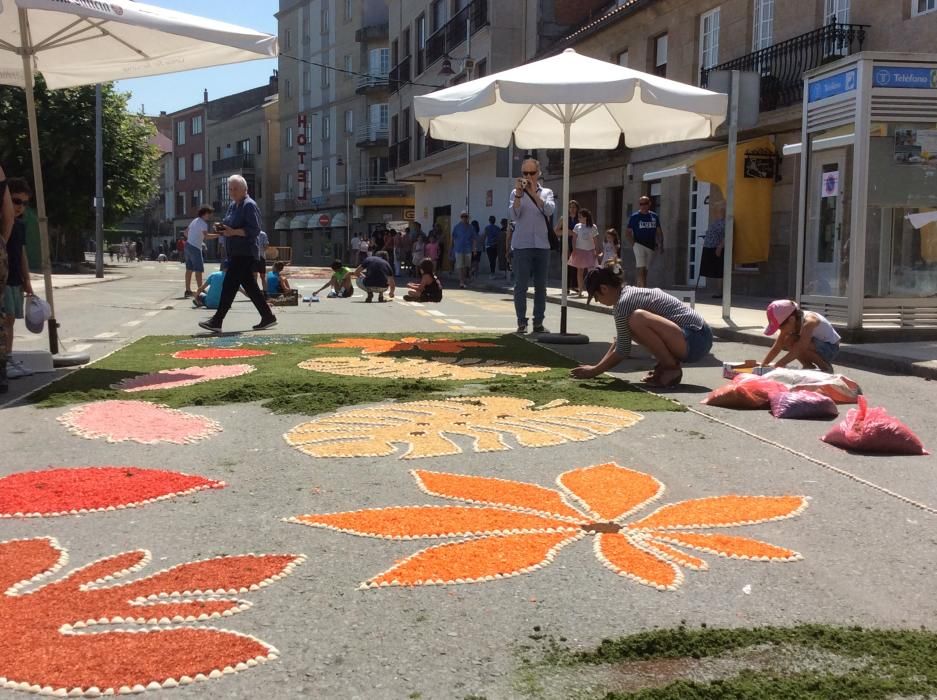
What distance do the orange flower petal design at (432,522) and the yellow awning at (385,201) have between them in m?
57.7

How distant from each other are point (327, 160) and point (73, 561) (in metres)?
65.6

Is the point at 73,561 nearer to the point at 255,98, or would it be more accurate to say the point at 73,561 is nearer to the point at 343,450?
the point at 343,450

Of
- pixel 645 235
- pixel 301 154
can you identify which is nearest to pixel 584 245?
pixel 645 235

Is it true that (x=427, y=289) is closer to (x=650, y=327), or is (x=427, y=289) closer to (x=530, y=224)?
(x=530, y=224)

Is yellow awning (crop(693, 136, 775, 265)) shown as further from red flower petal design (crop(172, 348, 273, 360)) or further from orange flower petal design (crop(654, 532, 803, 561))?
orange flower petal design (crop(654, 532, 803, 561))

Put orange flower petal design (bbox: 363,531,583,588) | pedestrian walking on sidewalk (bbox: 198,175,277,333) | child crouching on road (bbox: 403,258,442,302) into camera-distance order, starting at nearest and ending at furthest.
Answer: orange flower petal design (bbox: 363,531,583,588) < pedestrian walking on sidewalk (bbox: 198,175,277,333) < child crouching on road (bbox: 403,258,442,302)

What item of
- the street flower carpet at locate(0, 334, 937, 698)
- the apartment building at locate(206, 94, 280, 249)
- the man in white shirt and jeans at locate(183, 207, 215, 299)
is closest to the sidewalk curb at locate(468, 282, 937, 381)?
the street flower carpet at locate(0, 334, 937, 698)

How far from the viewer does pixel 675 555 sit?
3465 millimetres

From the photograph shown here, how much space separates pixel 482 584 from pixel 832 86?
10008mm

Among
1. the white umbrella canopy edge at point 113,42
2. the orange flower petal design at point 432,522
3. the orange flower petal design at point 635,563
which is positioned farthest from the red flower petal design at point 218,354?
the orange flower petal design at point 635,563

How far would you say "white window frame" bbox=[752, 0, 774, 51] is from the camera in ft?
67.4

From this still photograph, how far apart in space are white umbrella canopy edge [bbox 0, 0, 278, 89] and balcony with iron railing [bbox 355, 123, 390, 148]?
50712 mm

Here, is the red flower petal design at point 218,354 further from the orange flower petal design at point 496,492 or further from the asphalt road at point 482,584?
the orange flower petal design at point 496,492

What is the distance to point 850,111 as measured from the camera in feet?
36.3
